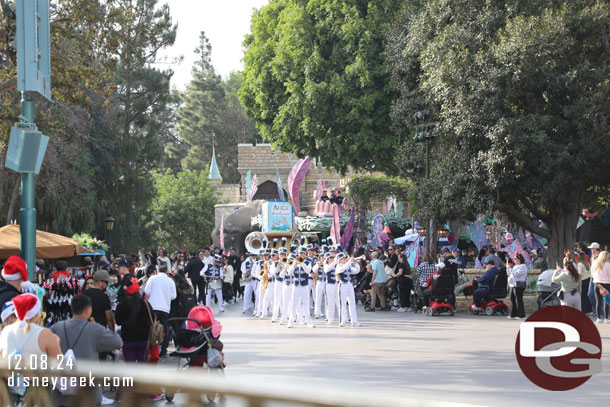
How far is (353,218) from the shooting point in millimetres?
34406

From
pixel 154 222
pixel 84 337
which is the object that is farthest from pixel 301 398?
pixel 154 222

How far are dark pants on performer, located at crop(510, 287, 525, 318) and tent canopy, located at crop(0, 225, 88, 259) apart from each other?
11.4m

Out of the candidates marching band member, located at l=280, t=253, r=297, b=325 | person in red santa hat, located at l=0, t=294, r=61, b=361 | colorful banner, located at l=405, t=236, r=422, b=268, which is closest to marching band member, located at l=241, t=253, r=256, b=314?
marching band member, located at l=280, t=253, r=297, b=325

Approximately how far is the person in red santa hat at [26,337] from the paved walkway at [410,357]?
94.1 inches

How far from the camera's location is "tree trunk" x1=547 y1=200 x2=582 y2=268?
23.8 metres

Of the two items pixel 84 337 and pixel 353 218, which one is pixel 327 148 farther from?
pixel 84 337

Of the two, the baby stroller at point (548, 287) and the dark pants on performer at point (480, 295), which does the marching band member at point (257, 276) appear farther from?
the baby stroller at point (548, 287)

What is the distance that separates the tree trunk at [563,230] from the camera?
78.0 ft

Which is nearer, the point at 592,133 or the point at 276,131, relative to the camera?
the point at 592,133

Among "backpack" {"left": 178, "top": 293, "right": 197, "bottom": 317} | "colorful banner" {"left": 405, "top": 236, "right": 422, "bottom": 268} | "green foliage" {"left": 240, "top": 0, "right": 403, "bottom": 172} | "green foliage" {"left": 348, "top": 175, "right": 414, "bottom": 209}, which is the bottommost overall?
"backpack" {"left": 178, "top": 293, "right": 197, "bottom": 317}

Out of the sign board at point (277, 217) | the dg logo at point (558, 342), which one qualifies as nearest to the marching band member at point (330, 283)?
the dg logo at point (558, 342)

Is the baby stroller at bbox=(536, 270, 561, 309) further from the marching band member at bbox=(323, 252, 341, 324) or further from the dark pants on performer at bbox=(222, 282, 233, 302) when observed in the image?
the dark pants on performer at bbox=(222, 282, 233, 302)

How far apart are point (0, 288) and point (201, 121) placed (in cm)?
7031

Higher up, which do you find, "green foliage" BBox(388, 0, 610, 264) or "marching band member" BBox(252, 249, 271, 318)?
"green foliage" BBox(388, 0, 610, 264)
